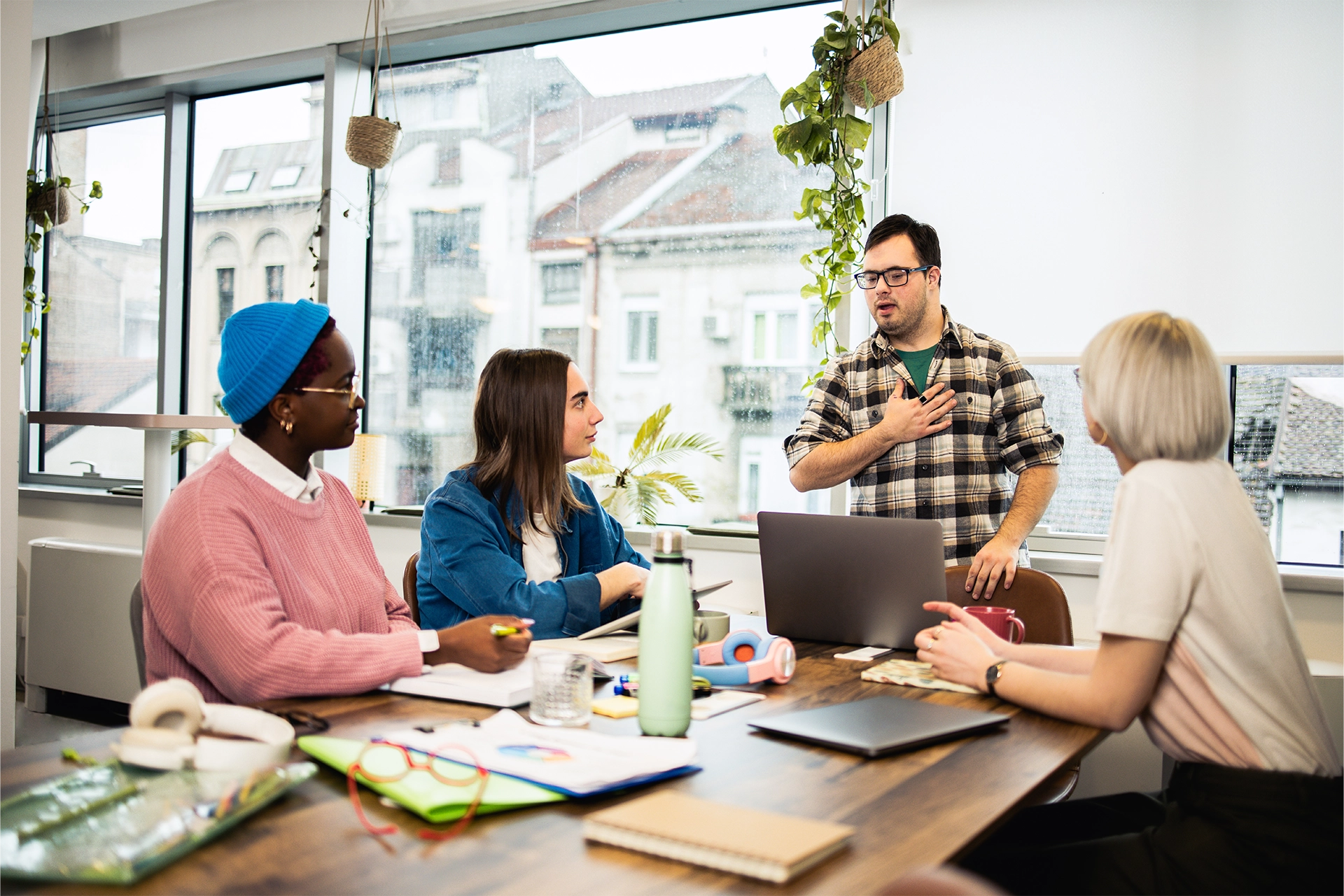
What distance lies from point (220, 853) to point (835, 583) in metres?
1.27

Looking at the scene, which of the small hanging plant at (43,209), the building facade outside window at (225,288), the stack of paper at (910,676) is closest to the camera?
the stack of paper at (910,676)

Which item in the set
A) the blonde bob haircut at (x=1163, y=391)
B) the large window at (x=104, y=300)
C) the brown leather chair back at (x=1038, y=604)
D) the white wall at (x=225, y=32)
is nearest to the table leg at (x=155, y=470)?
the large window at (x=104, y=300)

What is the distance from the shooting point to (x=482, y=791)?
1.03 meters

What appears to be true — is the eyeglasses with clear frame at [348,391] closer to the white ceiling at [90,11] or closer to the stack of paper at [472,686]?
the stack of paper at [472,686]

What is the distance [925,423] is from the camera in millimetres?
2684

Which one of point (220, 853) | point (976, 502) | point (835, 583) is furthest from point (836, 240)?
point (220, 853)

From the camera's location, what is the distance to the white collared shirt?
1.67 meters

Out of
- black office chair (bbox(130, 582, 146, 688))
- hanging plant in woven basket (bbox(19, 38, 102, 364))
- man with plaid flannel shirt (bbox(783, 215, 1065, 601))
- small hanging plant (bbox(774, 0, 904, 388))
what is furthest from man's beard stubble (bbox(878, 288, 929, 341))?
hanging plant in woven basket (bbox(19, 38, 102, 364))

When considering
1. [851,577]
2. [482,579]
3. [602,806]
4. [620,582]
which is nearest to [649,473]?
[620,582]

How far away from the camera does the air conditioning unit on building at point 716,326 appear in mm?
4125

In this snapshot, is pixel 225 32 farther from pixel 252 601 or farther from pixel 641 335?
pixel 252 601

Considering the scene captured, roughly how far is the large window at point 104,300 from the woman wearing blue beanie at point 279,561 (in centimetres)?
410

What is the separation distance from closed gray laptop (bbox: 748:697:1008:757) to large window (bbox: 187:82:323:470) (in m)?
4.18

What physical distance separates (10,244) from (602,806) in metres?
2.60
